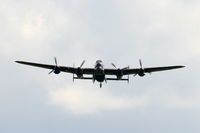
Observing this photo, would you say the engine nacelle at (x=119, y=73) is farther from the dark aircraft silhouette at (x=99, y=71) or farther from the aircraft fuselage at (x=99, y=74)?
the aircraft fuselage at (x=99, y=74)

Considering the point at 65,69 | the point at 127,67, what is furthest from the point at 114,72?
the point at 65,69

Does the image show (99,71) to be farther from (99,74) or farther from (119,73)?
(119,73)

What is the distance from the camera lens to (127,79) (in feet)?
249

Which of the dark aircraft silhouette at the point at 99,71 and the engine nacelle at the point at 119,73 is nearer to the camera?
the dark aircraft silhouette at the point at 99,71

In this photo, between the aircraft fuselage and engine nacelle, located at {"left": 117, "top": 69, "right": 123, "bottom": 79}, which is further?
engine nacelle, located at {"left": 117, "top": 69, "right": 123, "bottom": 79}

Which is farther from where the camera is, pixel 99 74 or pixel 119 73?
pixel 119 73

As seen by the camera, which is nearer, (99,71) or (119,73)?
(99,71)

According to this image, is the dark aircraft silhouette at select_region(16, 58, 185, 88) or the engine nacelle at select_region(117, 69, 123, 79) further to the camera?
the engine nacelle at select_region(117, 69, 123, 79)

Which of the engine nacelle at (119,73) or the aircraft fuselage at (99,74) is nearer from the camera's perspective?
the aircraft fuselage at (99,74)

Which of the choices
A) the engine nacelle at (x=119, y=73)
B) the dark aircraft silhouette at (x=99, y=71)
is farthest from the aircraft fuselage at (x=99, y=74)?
the engine nacelle at (x=119, y=73)

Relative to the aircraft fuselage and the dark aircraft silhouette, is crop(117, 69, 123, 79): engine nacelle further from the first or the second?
the aircraft fuselage

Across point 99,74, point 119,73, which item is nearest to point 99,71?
point 99,74

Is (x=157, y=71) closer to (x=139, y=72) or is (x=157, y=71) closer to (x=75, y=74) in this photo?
(x=139, y=72)

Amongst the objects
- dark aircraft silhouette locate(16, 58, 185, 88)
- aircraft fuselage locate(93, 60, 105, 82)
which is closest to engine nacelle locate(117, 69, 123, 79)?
dark aircraft silhouette locate(16, 58, 185, 88)
